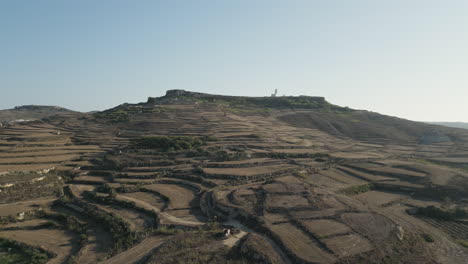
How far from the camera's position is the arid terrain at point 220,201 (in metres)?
16.8

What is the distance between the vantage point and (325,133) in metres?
65.8

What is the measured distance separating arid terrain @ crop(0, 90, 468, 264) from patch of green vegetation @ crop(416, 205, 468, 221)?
71mm

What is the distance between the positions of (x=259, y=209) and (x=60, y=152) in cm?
2867

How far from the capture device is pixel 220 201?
75.1ft

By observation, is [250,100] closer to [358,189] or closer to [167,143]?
[167,143]

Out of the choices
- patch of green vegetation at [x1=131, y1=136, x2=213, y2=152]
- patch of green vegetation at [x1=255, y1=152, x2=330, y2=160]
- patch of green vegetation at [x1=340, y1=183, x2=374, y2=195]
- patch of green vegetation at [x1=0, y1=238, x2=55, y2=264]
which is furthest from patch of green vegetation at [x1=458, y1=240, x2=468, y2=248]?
patch of green vegetation at [x1=131, y1=136, x2=213, y2=152]

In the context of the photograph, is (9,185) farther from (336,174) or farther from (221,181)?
(336,174)

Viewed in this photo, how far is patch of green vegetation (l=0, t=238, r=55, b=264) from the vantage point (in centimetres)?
1673

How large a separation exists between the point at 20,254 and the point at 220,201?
13.1m

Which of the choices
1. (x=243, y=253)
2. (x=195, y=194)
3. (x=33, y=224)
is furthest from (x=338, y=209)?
(x=33, y=224)

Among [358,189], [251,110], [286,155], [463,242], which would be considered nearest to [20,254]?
[358,189]

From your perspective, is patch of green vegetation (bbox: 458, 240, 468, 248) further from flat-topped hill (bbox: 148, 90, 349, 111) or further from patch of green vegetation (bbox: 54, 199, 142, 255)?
flat-topped hill (bbox: 148, 90, 349, 111)

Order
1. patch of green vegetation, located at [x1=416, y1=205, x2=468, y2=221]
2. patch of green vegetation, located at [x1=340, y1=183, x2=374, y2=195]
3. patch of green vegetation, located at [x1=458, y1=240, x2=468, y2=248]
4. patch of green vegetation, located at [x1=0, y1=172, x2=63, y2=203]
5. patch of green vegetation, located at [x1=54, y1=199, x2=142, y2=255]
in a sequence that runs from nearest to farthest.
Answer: patch of green vegetation, located at [x1=54, y1=199, x2=142, y2=255] < patch of green vegetation, located at [x1=458, y1=240, x2=468, y2=248] < patch of green vegetation, located at [x1=416, y1=205, x2=468, y2=221] < patch of green vegetation, located at [x1=0, y1=172, x2=63, y2=203] < patch of green vegetation, located at [x1=340, y1=183, x2=374, y2=195]

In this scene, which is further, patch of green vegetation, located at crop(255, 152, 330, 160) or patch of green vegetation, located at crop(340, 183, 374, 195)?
patch of green vegetation, located at crop(255, 152, 330, 160)
